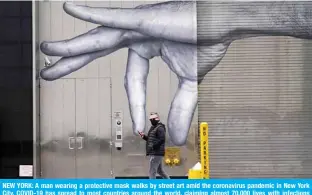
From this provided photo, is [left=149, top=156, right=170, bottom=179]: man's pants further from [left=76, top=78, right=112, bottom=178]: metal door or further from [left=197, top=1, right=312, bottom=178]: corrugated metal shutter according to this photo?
[left=197, top=1, right=312, bottom=178]: corrugated metal shutter

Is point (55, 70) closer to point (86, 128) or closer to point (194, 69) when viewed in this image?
point (86, 128)

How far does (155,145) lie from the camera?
9.38 m

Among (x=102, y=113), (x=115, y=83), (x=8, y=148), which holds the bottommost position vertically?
(x=8, y=148)

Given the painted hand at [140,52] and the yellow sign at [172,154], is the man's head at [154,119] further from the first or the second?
the yellow sign at [172,154]

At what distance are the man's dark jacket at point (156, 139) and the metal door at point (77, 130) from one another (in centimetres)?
87

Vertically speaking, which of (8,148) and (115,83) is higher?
(115,83)

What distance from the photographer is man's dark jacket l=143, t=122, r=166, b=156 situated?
937 cm

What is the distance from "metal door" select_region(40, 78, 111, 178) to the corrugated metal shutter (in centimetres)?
201

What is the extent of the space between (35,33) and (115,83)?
1.88 metres

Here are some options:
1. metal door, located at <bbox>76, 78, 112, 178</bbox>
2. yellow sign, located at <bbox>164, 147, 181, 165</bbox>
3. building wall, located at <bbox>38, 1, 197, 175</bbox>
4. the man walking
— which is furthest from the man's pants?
metal door, located at <bbox>76, 78, 112, 178</bbox>

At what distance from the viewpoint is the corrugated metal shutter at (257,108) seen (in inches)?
388

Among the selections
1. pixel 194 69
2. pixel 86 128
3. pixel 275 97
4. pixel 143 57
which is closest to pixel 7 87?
pixel 86 128

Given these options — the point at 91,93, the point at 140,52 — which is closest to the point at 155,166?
the point at 91,93

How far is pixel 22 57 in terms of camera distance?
9766 millimetres
